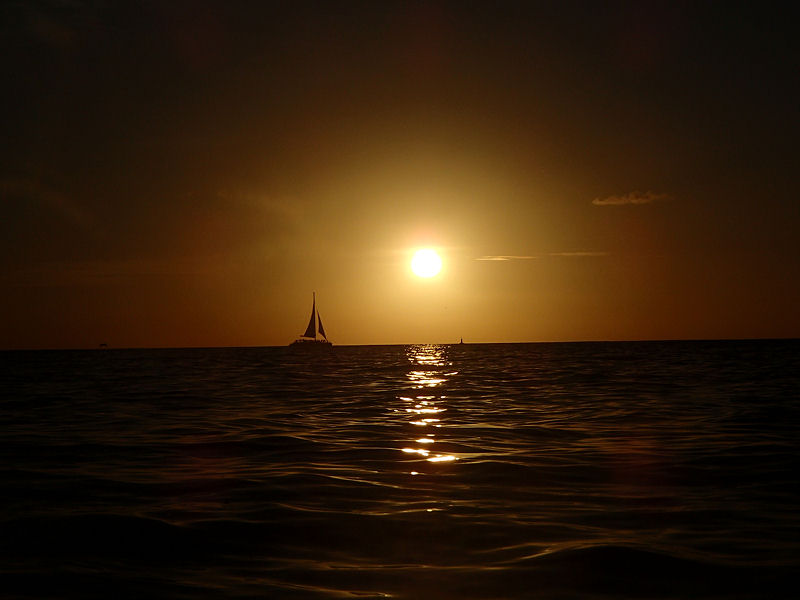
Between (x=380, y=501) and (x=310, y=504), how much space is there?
85 centimetres

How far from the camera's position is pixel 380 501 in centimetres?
948

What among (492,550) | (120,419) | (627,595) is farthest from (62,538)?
(120,419)

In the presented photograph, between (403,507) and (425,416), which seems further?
(425,416)

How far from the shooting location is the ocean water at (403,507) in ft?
21.1

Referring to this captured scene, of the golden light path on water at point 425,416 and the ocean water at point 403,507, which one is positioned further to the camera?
the golden light path on water at point 425,416

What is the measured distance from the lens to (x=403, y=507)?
9078 millimetres

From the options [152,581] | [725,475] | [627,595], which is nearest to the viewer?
[627,595]

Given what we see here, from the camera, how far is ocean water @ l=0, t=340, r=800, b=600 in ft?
21.1

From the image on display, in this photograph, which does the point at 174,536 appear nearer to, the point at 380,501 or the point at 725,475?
the point at 380,501

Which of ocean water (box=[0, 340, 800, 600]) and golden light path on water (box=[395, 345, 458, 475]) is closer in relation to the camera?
ocean water (box=[0, 340, 800, 600])

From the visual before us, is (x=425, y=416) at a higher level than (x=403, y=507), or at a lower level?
higher

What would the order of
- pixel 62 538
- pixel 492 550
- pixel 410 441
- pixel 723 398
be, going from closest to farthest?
1. pixel 492 550
2. pixel 62 538
3. pixel 410 441
4. pixel 723 398

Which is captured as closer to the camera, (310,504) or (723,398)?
(310,504)

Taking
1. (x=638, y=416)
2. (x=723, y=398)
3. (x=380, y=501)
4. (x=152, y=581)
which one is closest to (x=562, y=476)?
(x=380, y=501)
